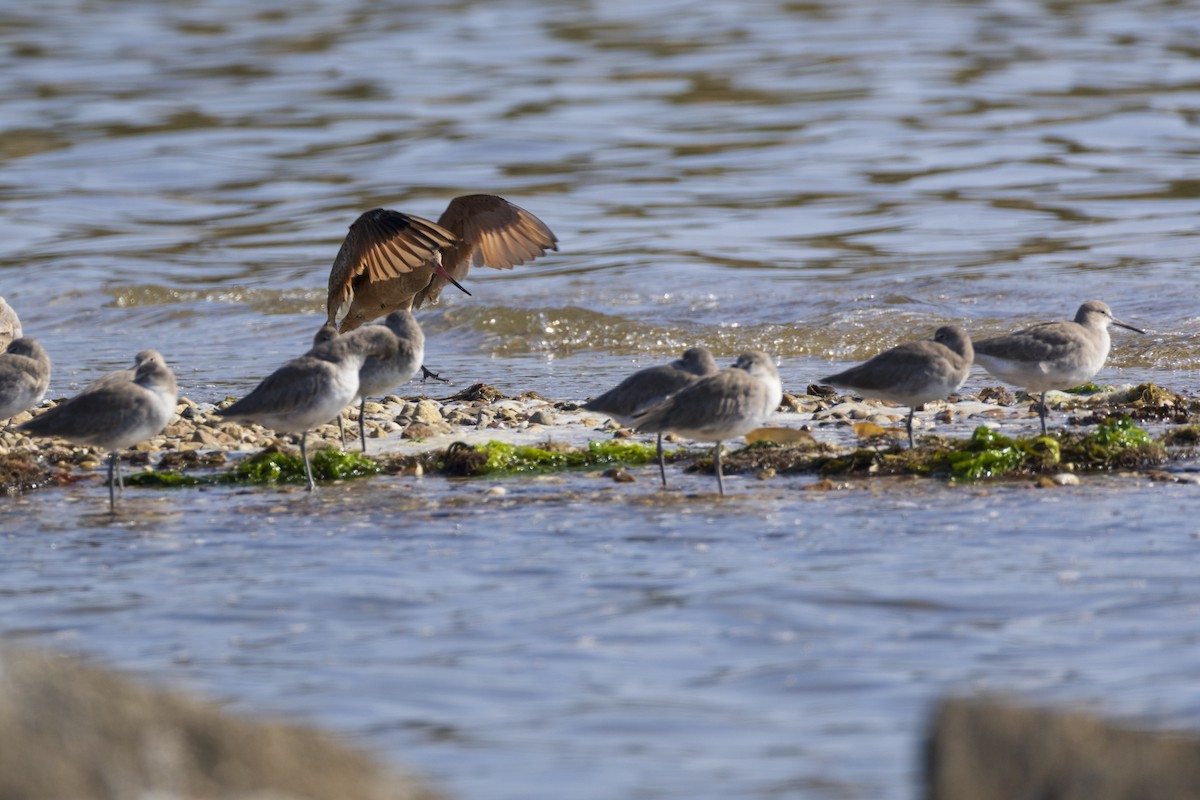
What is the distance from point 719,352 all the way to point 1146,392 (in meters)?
5.20

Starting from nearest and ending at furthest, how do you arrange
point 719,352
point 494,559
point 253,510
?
point 494,559, point 253,510, point 719,352

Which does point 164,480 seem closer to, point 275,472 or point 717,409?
point 275,472

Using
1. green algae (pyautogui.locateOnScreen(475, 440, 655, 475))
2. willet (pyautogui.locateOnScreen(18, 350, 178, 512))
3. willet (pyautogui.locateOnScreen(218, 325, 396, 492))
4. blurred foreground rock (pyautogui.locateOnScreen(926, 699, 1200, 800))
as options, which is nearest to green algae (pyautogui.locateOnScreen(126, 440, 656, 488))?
green algae (pyautogui.locateOnScreen(475, 440, 655, 475))

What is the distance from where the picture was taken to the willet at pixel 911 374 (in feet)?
29.9

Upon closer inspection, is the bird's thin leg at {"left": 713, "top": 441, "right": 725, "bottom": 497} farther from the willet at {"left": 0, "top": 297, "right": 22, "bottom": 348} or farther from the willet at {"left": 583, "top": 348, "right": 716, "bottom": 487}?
the willet at {"left": 0, "top": 297, "right": 22, "bottom": 348}

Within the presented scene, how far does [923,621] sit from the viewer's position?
6215 millimetres

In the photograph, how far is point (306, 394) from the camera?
8688 millimetres

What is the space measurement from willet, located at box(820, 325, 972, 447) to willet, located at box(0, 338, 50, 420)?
4443 mm

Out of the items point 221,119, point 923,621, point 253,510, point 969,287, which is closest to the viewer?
point 923,621

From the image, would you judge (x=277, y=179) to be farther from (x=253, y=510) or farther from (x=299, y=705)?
(x=299, y=705)

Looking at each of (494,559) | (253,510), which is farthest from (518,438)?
(494,559)

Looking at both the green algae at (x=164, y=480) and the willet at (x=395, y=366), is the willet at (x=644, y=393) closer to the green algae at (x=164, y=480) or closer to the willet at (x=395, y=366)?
the willet at (x=395, y=366)

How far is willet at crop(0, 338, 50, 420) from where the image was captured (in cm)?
923

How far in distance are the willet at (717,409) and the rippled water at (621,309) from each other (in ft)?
1.15
